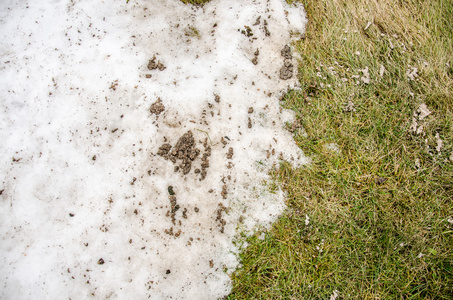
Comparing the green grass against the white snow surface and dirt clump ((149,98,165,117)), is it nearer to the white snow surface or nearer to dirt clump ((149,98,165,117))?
the white snow surface

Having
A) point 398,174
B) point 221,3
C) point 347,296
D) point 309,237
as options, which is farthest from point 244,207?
point 221,3

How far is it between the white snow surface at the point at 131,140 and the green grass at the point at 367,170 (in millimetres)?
243

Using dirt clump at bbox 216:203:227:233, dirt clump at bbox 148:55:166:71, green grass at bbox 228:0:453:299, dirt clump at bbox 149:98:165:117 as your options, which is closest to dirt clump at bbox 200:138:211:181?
dirt clump at bbox 216:203:227:233

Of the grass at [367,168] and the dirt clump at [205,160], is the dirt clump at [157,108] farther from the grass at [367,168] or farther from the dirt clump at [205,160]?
the grass at [367,168]

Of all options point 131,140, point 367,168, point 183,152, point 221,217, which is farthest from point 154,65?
point 367,168

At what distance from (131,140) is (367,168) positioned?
7.94ft

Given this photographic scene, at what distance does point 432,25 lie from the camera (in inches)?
112

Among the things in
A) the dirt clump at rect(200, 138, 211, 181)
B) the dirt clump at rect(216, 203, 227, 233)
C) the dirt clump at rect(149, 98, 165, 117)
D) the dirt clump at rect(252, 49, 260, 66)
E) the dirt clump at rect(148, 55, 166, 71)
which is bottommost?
the dirt clump at rect(216, 203, 227, 233)

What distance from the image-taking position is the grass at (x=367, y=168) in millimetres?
2336

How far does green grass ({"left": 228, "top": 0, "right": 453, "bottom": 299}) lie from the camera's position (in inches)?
92.0

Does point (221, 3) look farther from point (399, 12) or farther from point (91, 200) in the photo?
point (91, 200)

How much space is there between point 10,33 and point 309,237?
3749 millimetres

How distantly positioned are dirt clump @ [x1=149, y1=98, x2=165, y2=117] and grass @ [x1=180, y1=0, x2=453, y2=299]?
51.1 inches

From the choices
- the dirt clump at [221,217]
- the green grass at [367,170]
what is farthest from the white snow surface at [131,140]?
the green grass at [367,170]
